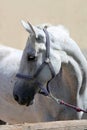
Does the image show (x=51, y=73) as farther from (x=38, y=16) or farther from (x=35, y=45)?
(x=38, y=16)

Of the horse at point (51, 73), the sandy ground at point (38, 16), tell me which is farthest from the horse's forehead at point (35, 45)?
the sandy ground at point (38, 16)

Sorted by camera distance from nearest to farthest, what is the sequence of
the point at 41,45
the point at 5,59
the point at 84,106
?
the point at 41,45 → the point at 84,106 → the point at 5,59

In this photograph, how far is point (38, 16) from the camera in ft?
26.2

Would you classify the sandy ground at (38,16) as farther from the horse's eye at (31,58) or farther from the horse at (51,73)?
the horse's eye at (31,58)

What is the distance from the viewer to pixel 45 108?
427 centimetres

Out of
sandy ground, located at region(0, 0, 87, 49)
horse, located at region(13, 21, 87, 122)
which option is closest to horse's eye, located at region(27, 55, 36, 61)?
horse, located at region(13, 21, 87, 122)

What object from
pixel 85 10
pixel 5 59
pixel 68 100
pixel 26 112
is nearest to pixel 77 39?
pixel 85 10

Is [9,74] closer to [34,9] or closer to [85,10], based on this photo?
[34,9]

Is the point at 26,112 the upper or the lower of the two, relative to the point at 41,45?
lower

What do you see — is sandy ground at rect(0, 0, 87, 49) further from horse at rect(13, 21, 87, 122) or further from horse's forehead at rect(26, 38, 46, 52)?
horse's forehead at rect(26, 38, 46, 52)

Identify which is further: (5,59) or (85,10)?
(85,10)

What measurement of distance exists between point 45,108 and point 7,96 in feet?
2.59

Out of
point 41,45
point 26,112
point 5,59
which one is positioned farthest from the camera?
point 5,59

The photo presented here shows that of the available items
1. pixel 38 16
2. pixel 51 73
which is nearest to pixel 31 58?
pixel 51 73
